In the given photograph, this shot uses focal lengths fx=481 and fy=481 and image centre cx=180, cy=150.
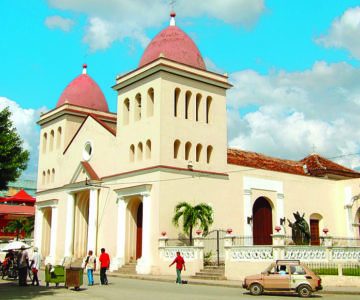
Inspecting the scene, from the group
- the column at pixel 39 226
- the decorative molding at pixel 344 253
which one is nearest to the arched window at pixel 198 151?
the decorative molding at pixel 344 253

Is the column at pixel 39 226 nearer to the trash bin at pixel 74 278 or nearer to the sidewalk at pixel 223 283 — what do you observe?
the sidewalk at pixel 223 283

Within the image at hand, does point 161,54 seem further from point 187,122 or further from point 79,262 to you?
point 79,262

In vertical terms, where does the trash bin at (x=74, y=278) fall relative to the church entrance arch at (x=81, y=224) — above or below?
below

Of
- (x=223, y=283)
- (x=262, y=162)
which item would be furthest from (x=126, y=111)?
(x=223, y=283)

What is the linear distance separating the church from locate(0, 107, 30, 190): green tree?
9.22 metres

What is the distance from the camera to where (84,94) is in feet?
118

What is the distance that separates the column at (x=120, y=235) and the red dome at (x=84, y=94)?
10.7 meters

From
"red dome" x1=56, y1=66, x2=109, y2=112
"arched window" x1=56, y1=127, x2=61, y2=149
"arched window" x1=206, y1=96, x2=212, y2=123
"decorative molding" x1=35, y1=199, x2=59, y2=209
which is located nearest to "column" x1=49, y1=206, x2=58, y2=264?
"decorative molding" x1=35, y1=199, x2=59, y2=209

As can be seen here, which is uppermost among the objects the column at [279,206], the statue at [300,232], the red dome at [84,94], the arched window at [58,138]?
the red dome at [84,94]

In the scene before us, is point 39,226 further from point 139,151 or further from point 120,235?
point 139,151

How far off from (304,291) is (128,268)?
490 inches

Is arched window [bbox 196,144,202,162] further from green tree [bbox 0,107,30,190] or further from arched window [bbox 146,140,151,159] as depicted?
green tree [bbox 0,107,30,190]

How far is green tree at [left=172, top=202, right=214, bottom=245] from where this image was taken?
24.5m

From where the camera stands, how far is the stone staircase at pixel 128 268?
25780 millimetres
